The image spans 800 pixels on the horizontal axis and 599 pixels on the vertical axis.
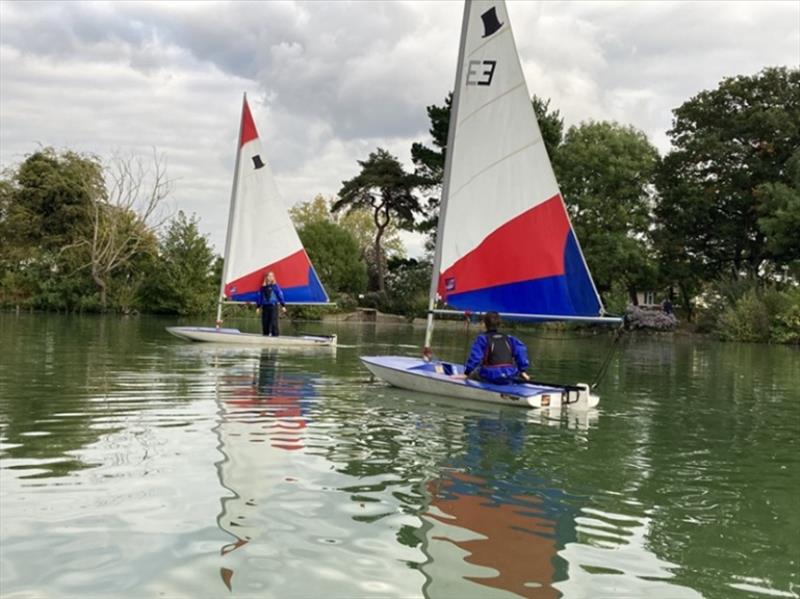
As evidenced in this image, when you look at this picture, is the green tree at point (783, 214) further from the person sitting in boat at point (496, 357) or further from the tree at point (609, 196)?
the person sitting in boat at point (496, 357)

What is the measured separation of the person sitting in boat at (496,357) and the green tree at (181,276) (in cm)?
3528

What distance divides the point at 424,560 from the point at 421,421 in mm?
5064

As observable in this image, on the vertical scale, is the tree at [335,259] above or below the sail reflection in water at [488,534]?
above

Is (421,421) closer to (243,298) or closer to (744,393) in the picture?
(744,393)

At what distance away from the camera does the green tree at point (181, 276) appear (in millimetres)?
44469

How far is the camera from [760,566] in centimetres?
485

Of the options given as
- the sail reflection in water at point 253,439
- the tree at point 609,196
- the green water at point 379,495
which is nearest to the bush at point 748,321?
the tree at point 609,196

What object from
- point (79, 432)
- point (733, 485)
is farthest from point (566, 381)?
point (79, 432)

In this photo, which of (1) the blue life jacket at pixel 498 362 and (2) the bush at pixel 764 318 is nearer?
(1) the blue life jacket at pixel 498 362

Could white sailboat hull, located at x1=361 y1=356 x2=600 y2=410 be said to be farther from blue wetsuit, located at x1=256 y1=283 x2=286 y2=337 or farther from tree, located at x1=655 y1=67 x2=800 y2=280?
tree, located at x1=655 y1=67 x2=800 y2=280

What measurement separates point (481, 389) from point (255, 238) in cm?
1379

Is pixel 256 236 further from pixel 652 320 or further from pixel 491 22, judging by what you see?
pixel 652 320

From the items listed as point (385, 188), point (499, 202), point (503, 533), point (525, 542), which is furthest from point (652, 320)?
point (525, 542)

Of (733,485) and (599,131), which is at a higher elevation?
(599,131)
